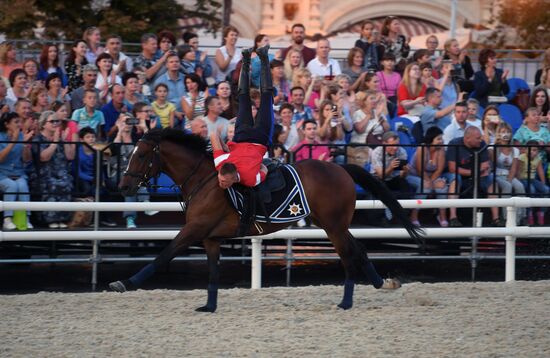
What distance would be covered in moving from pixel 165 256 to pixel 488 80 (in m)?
8.14

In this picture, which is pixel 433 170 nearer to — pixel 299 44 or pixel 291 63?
pixel 291 63

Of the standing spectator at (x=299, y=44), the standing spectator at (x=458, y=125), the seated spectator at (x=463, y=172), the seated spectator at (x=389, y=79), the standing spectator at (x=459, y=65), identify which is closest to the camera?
the seated spectator at (x=463, y=172)

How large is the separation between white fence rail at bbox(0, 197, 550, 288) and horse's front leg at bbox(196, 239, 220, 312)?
5.53 feet

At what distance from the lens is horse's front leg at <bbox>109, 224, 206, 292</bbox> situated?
9.85 meters

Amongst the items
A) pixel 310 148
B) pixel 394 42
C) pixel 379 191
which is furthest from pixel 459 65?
pixel 379 191

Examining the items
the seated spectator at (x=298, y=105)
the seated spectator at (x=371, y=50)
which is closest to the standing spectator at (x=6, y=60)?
the seated spectator at (x=298, y=105)

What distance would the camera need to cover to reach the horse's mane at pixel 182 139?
1028 centimetres

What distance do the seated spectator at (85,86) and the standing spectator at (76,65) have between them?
1.58 feet

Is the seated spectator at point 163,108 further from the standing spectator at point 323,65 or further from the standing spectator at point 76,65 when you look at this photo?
the standing spectator at point 323,65

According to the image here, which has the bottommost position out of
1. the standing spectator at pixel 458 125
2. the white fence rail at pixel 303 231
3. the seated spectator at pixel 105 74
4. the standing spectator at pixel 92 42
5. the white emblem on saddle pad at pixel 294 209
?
the white fence rail at pixel 303 231

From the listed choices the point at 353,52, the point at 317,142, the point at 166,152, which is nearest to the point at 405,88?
the point at 353,52

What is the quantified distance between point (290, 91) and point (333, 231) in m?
4.80

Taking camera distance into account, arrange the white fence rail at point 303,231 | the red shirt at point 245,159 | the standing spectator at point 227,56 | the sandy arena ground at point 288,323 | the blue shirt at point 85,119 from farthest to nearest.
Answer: the standing spectator at point 227,56
the blue shirt at point 85,119
the white fence rail at point 303,231
the red shirt at point 245,159
the sandy arena ground at point 288,323

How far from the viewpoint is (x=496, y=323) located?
31.2 feet
